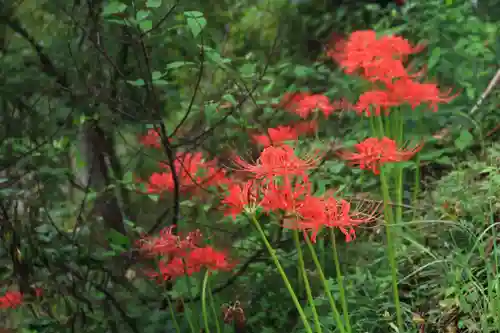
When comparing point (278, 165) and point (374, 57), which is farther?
point (374, 57)

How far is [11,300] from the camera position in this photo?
2.39 meters

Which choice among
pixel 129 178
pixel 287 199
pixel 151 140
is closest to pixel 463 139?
pixel 151 140

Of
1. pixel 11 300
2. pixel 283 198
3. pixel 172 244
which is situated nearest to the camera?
pixel 283 198

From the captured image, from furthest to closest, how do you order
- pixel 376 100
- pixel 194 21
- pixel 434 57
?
pixel 434 57, pixel 376 100, pixel 194 21

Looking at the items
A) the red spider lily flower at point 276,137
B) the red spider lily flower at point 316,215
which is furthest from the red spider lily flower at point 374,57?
the red spider lily flower at point 316,215

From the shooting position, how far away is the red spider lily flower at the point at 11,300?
7.82ft

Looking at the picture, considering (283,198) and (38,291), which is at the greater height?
(283,198)

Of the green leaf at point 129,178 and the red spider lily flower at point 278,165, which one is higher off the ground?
the red spider lily flower at point 278,165

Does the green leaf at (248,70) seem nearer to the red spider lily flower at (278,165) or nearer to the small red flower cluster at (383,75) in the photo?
the small red flower cluster at (383,75)

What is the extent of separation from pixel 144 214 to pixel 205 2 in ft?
3.04

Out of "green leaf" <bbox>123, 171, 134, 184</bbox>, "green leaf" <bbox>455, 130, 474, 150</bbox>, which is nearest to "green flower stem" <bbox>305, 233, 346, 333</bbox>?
"green leaf" <bbox>123, 171, 134, 184</bbox>

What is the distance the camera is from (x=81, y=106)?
7.71ft

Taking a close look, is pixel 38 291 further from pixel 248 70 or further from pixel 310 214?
pixel 310 214

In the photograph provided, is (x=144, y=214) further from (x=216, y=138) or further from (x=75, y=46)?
(x=75, y=46)
